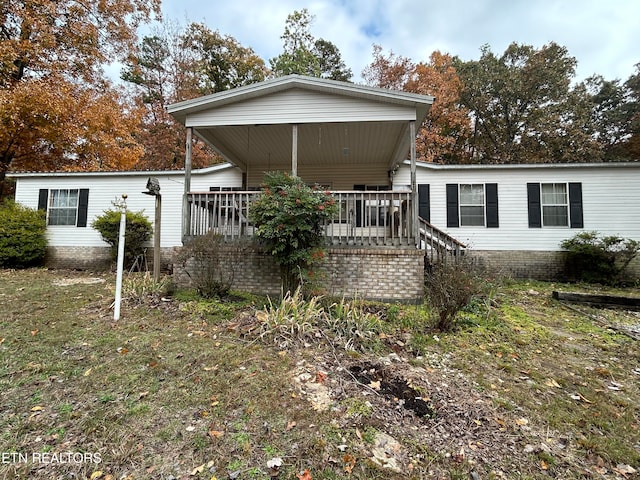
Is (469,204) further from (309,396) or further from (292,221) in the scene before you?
(309,396)

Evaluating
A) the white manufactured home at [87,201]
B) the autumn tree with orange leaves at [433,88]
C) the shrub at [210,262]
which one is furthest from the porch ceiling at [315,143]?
the autumn tree with orange leaves at [433,88]

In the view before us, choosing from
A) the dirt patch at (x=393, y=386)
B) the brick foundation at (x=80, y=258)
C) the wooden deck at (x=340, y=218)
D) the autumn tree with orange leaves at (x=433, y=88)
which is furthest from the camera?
the autumn tree with orange leaves at (x=433, y=88)

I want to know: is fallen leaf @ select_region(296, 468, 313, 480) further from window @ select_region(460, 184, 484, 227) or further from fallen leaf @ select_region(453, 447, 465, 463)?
window @ select_region(460, 184, 484, 227)

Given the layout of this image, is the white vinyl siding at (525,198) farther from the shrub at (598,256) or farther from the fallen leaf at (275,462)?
the fallen leaf at (275,462)

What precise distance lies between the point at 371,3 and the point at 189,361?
52.5ft

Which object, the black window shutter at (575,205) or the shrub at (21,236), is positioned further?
the shrub at (21,236)

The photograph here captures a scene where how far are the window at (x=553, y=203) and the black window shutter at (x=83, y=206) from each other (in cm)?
1475

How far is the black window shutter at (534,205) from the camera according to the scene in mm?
9492

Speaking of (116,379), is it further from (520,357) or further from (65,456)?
(520,357)

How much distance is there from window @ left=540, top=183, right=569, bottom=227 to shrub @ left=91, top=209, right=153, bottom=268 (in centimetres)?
1294

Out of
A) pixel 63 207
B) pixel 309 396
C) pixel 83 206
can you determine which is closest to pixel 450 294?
pixel 309 396

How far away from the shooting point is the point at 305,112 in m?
6.73

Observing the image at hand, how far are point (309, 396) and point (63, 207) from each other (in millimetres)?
12190

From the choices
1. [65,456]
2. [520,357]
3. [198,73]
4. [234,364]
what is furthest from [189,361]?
[198,73]
